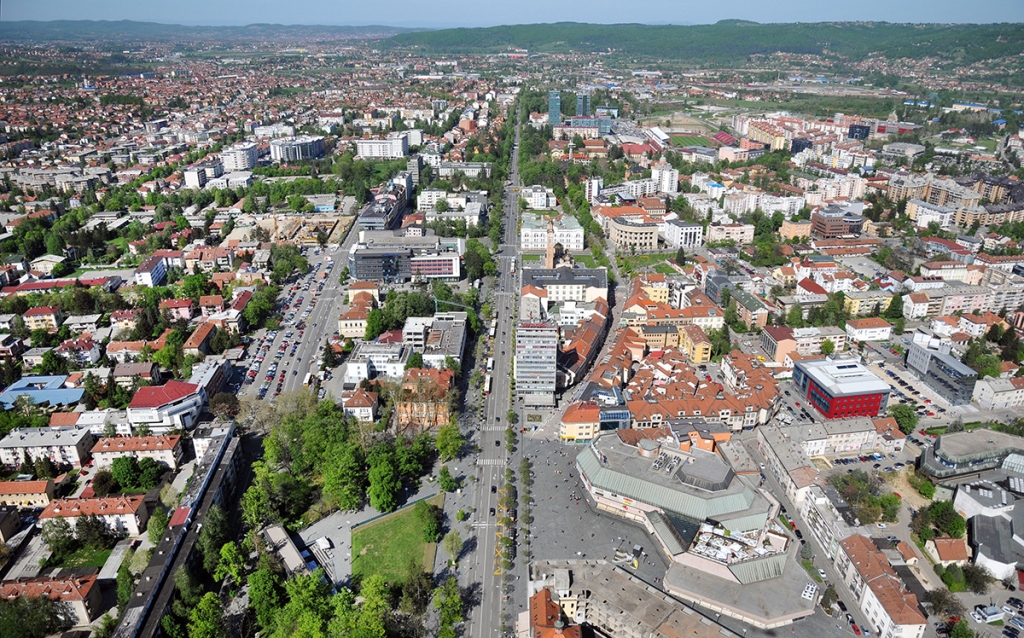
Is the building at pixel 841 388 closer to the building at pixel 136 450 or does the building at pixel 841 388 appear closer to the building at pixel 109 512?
the building at pixel 136 450

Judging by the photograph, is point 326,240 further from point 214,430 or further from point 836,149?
point 836,149

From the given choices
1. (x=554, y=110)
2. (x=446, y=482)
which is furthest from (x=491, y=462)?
(x=554, y=110)

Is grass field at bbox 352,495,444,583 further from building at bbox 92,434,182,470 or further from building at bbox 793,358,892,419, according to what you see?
building at bbox 793,358,892,419

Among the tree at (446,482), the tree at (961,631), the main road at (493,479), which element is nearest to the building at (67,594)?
the main road at (493,479)

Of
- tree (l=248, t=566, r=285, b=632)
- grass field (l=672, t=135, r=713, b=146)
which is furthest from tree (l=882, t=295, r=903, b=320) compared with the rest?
grass field (l=672, t=135, r=713, b=146)

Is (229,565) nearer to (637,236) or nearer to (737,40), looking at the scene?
(637,236)
